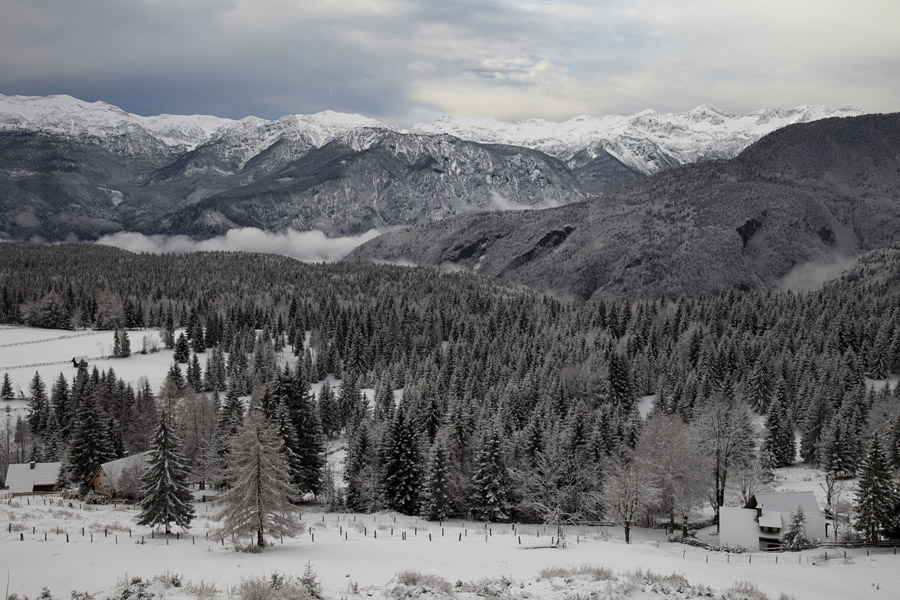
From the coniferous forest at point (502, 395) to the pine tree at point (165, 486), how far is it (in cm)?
127

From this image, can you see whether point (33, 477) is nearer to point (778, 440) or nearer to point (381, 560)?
point (381, 560)

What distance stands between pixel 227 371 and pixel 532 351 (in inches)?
2606

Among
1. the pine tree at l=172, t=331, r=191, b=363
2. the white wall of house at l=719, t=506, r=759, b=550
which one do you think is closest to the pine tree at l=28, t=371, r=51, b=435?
the pine tree at l=172, t=331, r=191, b=363

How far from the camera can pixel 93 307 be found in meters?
188

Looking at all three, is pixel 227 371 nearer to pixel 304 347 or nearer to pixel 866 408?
pixel 304 347

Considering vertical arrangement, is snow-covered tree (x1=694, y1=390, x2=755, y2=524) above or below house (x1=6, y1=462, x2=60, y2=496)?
above

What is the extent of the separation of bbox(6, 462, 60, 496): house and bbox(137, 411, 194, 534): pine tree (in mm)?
35160

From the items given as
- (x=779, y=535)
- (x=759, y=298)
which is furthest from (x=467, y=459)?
(x=759, y=298)

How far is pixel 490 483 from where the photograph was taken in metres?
56.3

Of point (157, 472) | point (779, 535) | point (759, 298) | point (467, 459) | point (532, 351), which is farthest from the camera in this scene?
point (759, 298)

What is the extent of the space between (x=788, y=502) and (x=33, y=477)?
247ft

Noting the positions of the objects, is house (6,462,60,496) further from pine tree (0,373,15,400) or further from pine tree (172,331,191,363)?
pine tree (172,331,191,363)

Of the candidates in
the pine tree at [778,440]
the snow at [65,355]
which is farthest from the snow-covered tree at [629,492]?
the snow at [65,355]

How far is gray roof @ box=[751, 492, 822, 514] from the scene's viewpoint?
1914 inches
